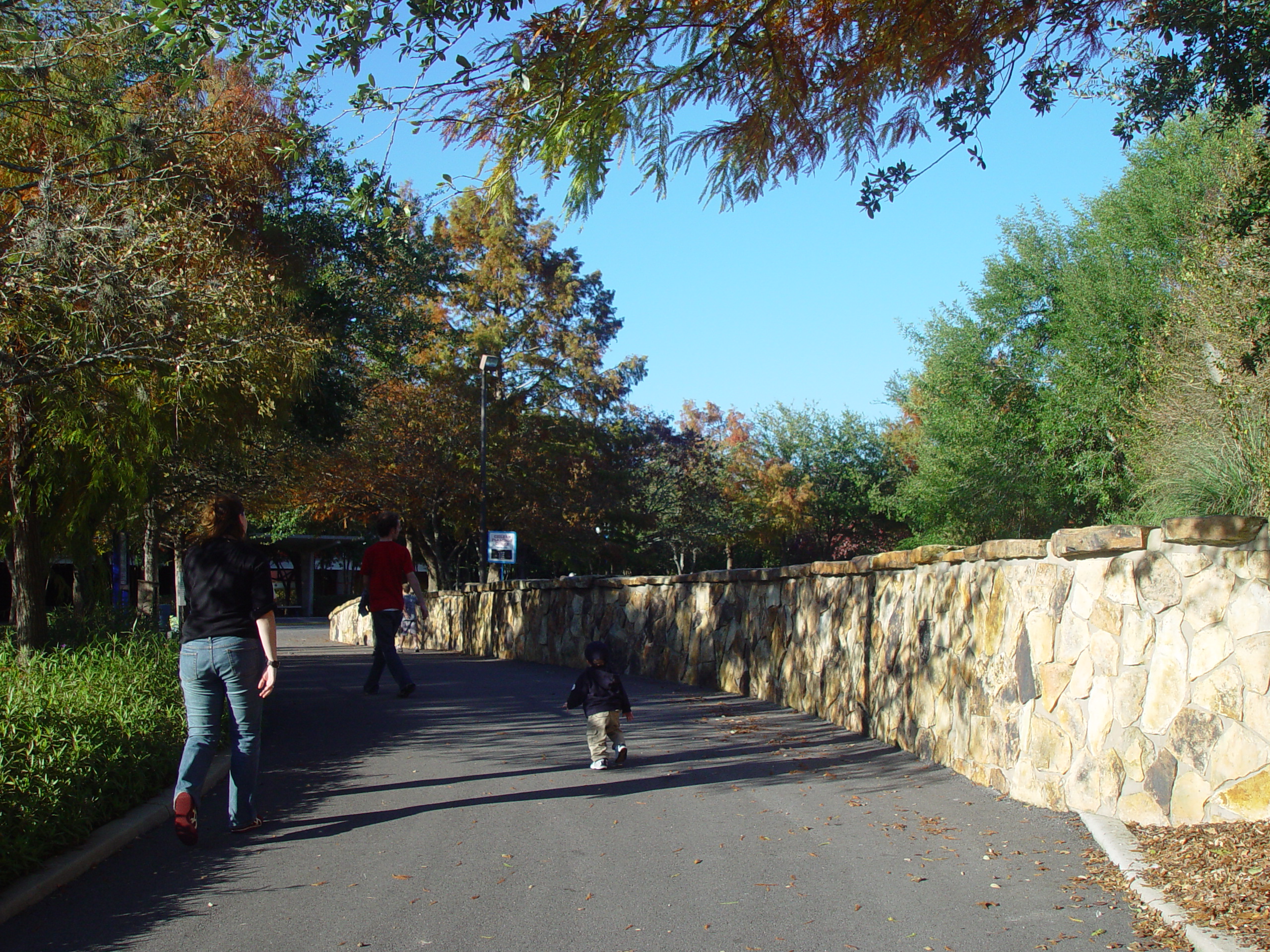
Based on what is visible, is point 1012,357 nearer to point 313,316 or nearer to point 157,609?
point 313,316

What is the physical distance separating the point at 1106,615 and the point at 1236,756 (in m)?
0.93

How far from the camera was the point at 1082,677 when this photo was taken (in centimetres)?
562

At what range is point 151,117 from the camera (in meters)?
8.49

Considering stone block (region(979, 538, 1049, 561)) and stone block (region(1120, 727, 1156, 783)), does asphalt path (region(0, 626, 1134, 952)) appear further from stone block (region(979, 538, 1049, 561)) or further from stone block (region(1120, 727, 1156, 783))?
stone block (region(979, 538, 1049, 561))

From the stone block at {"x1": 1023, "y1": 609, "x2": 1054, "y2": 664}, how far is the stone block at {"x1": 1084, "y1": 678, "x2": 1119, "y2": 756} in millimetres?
349

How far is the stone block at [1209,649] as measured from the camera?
4.92 metres

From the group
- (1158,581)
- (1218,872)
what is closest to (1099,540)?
(1158,581)

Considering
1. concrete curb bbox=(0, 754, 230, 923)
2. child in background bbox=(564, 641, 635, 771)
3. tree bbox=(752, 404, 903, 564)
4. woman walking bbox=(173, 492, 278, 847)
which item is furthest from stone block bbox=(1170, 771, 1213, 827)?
tree bbox=(752, 404, 903, 564)

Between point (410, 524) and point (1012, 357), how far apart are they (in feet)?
58.8

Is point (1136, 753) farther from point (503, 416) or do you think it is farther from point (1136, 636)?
point (503, 416)

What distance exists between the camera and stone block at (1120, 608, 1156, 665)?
17.2 feet

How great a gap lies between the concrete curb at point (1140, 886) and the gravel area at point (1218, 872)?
0.11 feet

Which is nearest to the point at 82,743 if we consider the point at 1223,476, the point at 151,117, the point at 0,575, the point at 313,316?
the point at 151,117

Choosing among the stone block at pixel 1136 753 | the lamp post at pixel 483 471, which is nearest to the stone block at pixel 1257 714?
the stone block at pixel 1136 753
